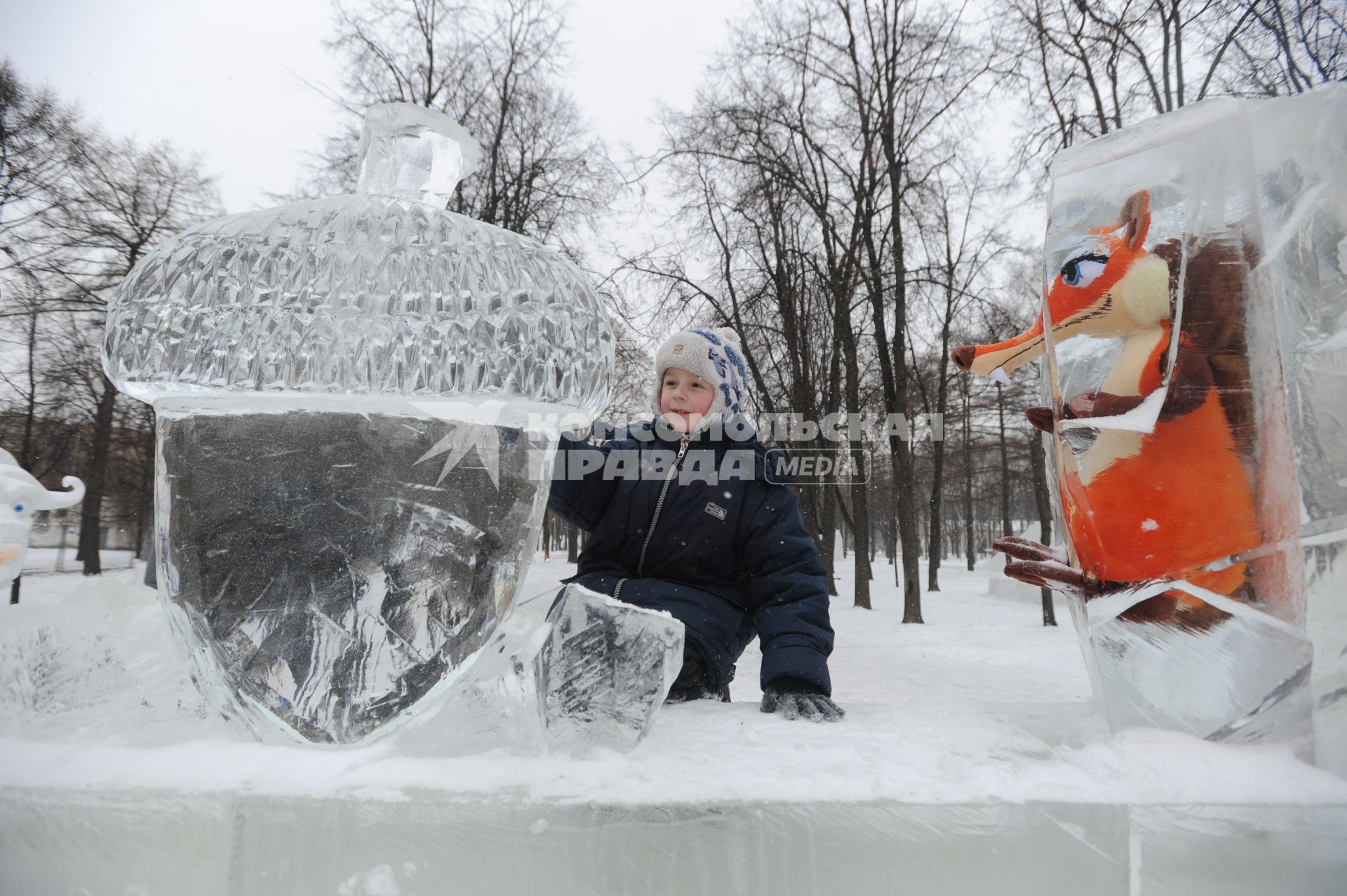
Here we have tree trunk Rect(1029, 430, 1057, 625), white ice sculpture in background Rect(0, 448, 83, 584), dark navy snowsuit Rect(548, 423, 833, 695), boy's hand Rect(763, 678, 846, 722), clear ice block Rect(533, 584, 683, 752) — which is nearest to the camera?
clear ice block Rect(533, 584, 683, 752)

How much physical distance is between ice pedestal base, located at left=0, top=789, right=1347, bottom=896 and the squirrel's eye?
2.07ft

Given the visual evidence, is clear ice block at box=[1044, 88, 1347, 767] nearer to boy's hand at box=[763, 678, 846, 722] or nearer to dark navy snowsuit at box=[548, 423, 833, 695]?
boy's hand at box=[763, 678, 846, 722]

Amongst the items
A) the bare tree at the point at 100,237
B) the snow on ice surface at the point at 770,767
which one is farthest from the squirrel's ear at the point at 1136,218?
the bare tree at the point at 100,237

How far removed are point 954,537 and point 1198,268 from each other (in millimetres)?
34048

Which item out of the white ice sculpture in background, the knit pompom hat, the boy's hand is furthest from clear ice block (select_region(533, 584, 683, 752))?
the white ice sculpture in background

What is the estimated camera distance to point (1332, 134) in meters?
0.83

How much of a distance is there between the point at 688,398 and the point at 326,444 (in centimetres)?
109

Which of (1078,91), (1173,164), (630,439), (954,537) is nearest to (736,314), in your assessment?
(1078,91)

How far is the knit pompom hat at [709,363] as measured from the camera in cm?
180

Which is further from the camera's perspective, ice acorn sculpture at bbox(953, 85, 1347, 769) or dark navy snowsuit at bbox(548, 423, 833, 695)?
dark navy snowsuit at bbox(548, 423, 833, 695)

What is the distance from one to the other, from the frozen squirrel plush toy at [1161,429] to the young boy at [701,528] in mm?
525

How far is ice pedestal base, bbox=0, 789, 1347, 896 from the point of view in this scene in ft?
2.31

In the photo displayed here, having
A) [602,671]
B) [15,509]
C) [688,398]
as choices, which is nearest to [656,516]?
[688,398]

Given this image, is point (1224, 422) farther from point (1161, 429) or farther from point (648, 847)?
point (648, 847)
